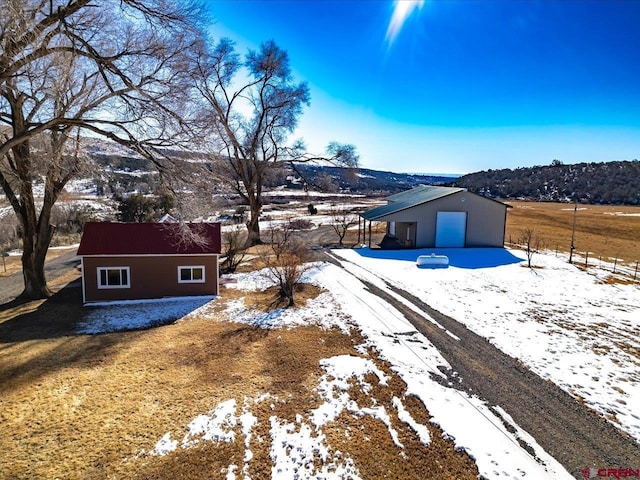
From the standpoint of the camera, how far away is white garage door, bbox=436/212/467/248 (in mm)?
24328

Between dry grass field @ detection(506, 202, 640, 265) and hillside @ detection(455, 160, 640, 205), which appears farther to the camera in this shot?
hillside @ detection(455, 160, 640, 205)

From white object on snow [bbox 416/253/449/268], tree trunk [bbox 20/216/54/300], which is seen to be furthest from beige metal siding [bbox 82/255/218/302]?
white object on snow [bbox 416/253/449/268]

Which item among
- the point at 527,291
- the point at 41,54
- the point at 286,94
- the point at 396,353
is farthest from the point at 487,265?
the point at 41,54

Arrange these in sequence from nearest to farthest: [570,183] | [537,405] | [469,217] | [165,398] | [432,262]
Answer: [537,405]
[165,398]
[432,262]
[469,217]
[570,183]

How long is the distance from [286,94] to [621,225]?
41.0m

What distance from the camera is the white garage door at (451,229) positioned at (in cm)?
2433

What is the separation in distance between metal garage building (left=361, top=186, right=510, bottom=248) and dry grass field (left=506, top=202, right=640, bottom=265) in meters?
5.30

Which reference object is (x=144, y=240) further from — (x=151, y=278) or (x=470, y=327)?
(x=470, y=327)

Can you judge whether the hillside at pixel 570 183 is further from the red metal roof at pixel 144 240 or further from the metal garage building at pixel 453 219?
the red metal roof at pixel 144 240

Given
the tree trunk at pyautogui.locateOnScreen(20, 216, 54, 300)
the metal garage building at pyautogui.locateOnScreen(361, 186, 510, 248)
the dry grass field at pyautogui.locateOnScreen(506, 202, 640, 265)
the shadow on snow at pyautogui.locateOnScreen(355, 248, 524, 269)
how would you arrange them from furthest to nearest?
the dry grass field at pyautogui.locateOnScreen(506, 202, 640, 265)
the metal garage building at pyautogui.locateOnScreen(361, 186, 510, 248)
the shadow on snow at pyautogui.locateOnScreen(355, 248, 524, 269)
the tree trunk at pyautogui.locateOnScreen(20, 216, 54, 300)

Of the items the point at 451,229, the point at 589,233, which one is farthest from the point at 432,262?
the point at 589,233

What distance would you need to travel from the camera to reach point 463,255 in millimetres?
22422

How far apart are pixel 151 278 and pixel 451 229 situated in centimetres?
1987

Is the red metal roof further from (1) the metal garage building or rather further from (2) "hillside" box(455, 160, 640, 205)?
(2) "hillside" box(455, 160, 640, 205)
